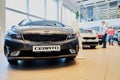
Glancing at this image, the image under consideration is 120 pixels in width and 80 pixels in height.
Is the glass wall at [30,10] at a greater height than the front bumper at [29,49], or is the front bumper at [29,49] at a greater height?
the glass wall at [30,10]

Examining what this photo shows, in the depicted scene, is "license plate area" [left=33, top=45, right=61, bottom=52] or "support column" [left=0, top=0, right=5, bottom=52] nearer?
"license plate area" [left=33, top=45, right=61, bottom=52]

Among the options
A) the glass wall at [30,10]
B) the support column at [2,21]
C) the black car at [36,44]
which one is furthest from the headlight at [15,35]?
the support column at [2,21]

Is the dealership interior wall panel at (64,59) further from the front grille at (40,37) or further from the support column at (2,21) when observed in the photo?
the front grille at (40,37)

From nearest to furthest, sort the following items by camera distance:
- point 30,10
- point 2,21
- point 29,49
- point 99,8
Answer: point 29,49 → point 2,21 → point 30,10 → point 99,8

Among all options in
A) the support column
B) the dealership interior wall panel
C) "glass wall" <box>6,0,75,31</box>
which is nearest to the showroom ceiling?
the dealership interior wall panel

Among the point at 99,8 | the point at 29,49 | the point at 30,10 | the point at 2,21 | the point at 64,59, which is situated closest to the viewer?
the point at 29,49

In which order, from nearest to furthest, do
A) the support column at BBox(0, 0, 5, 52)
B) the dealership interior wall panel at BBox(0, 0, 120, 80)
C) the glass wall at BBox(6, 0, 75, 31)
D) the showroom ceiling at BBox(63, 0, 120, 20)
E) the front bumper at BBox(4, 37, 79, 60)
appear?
the dealership interior wall panel at BBox(0, 0, 120, 80), the front bumper at BBox(4, 37, 79, 60), the support column at BBox(0, 0, 5, 52), the glass wall at BBox(6, 0, 75, 31), the showroom ceiling at BBox(63, 0, 120, 20)

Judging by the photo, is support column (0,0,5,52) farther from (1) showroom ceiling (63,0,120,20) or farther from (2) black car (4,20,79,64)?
(1) showroom ceiling (63,0,120,20)

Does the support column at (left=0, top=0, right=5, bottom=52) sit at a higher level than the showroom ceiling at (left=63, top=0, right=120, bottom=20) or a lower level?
lower

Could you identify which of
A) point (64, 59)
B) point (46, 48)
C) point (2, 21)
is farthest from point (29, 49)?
point (2, 21)

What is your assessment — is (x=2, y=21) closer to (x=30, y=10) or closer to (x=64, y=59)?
(x=64, y=59)

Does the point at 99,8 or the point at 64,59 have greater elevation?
the point at 99,8

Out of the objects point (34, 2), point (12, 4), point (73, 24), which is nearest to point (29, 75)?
point (73, 24)

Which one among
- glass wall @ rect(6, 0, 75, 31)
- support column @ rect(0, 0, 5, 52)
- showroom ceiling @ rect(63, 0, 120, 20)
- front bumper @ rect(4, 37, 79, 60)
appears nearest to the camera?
front bumper @ rect(4, 37, 79, 60)
